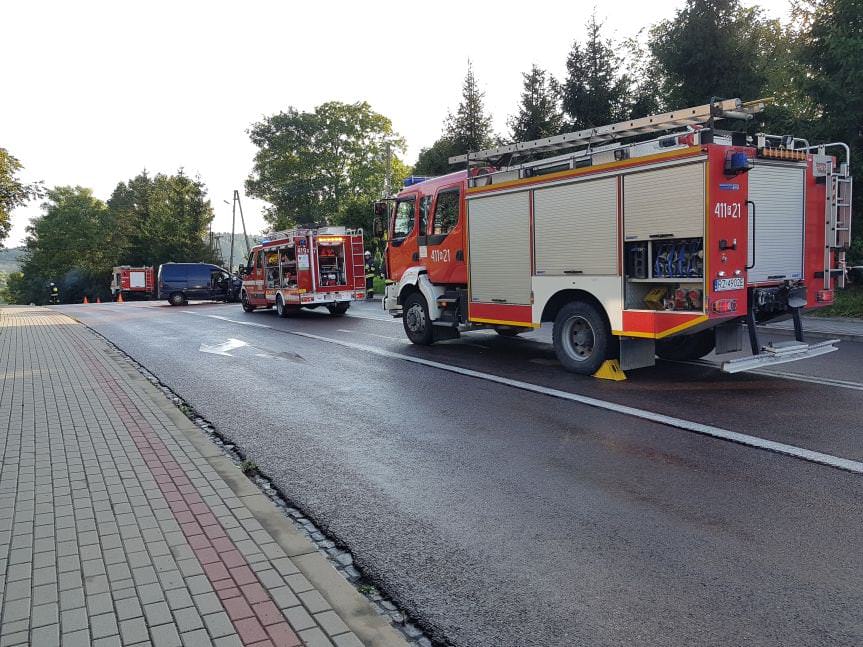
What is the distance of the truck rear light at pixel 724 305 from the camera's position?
7.66 m

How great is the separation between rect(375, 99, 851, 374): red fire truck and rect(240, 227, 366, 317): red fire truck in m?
11.3

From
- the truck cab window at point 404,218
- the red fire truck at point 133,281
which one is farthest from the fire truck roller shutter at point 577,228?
the red fire truck at point 133,281

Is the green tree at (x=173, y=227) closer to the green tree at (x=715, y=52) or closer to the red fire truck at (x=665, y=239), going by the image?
the green tree at (x=715, y=52)

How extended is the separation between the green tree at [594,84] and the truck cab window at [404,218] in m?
14.9

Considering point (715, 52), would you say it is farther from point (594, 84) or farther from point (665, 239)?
point (665, 239)

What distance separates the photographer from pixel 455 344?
13.2m

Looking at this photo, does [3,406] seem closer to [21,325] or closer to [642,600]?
[642,600]

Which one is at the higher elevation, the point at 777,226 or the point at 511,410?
the point at 777,226

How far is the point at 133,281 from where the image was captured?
54625 millimetres

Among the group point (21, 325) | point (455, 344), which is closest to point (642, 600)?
point (455, 344)

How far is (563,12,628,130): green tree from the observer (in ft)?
85.1

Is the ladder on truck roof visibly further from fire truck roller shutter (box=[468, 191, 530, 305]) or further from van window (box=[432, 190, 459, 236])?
fire truck roller shutter (box=[468, 191, 530, 305])

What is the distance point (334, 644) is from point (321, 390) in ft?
20.7

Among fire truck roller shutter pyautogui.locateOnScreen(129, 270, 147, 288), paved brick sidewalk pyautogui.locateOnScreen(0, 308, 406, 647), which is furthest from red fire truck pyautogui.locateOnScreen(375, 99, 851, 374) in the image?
fire truck roller shutter pyautogui.locateOnScreen(129, 270, 147, 288)
